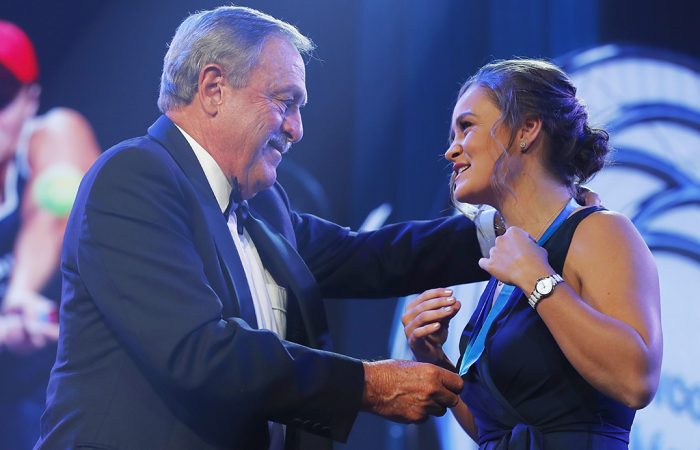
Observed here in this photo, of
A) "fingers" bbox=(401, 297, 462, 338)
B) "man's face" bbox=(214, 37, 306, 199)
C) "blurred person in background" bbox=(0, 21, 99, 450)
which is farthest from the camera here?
"blurred person in background" bbox=(0, 21, 99, 450)

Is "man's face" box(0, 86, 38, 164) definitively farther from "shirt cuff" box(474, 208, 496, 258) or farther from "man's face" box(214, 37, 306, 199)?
"shirt cuff" box(474, 208, 496, 258)

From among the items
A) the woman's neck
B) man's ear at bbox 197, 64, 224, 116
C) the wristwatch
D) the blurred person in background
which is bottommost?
the blurred person in background

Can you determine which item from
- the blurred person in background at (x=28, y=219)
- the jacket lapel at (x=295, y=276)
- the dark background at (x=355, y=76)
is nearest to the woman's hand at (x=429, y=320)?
the jacket lapel at (x=295, y=276)

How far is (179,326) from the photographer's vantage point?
161cm

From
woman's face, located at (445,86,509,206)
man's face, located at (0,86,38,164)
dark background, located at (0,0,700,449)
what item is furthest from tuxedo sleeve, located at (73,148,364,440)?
man's face, located at (0,86,38,164)

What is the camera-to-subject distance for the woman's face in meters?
1.93

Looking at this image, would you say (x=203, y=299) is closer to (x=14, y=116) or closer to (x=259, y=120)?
(x=259, y=120)

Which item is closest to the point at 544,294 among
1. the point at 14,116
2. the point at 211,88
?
the point at 211,88

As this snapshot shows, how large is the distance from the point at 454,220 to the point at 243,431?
2.80 ft

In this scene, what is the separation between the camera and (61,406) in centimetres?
166

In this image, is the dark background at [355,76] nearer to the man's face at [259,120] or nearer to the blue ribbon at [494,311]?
the man's face at [259,120]

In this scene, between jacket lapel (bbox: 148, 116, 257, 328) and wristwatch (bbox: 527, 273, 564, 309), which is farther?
jacket lapel (bbox: 148, 116, 257, 328)

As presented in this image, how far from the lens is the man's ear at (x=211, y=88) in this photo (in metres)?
2.01

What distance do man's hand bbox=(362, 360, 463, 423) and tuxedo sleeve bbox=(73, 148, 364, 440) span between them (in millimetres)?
41
